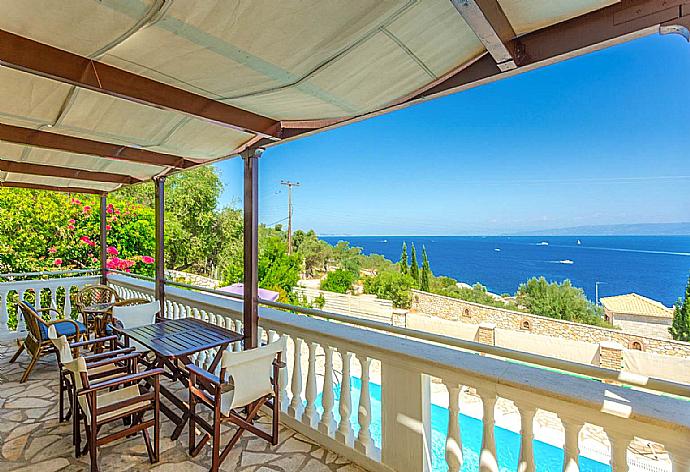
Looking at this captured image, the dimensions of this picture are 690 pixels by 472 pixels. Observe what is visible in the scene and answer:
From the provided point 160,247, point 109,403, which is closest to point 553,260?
point 160,247

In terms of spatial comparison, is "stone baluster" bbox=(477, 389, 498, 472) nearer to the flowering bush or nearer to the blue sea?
the flowering bush

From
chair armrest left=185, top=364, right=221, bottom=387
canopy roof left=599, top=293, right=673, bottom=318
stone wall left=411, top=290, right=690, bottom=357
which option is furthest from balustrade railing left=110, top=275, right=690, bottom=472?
canopy roof left=599, top=293, right=673, bottom=318

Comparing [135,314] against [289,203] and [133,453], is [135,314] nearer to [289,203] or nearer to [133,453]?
[133,453]

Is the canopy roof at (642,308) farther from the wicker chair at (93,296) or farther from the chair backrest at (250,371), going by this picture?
the wicker chair at (93,296)

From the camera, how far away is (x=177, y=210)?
1772 centimetres

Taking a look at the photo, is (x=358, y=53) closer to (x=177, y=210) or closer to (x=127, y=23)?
(x=127, y=23)

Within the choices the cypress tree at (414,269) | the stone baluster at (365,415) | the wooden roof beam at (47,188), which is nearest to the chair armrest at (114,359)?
the stone baluster at (365,415)

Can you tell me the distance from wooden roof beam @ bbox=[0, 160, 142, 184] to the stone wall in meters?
8.09

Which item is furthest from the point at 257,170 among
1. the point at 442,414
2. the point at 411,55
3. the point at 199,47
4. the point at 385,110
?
the point at 442,414

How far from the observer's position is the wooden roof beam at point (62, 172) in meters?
4.09

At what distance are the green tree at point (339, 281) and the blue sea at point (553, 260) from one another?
2679 millimetres

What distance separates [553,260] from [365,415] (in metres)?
20.4

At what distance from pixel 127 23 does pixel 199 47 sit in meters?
0.26

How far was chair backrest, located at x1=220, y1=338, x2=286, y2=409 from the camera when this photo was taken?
218 cm
